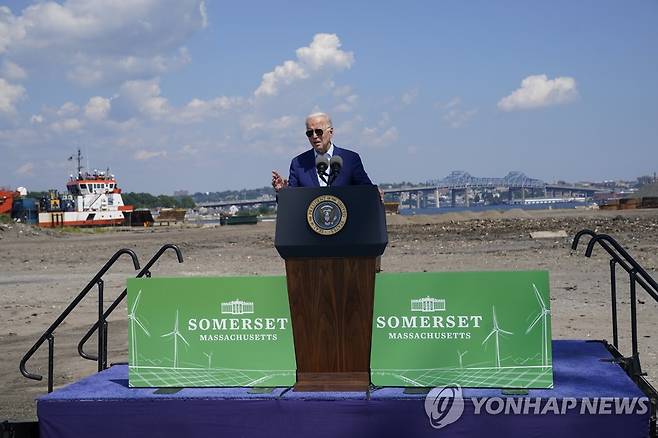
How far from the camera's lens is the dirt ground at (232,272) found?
1173cm

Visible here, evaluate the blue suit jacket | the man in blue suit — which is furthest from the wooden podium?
the blue suit jacket

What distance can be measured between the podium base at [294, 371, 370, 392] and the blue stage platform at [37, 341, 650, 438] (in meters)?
0.13

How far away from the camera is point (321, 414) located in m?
5.61

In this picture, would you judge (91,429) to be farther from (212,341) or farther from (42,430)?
(212,341)

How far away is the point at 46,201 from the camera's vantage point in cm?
7862

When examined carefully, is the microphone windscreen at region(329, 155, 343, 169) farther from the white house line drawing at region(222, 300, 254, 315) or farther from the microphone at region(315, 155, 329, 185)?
the white house line drawing at region(222, 300, 254, 315)

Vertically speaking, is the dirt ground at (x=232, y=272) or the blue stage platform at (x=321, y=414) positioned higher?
the blue stage platform at (x=321, y=414)

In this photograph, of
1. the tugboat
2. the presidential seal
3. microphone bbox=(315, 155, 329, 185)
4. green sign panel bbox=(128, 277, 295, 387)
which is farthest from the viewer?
the tugboat

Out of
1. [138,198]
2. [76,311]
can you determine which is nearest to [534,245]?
[76,311]

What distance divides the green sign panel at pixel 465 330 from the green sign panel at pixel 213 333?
0.72m

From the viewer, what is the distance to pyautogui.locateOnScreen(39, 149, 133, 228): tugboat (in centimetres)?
7162

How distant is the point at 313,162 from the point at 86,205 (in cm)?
7453

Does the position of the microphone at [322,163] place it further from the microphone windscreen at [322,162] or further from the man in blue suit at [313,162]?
the man in blue suit at [313,162]

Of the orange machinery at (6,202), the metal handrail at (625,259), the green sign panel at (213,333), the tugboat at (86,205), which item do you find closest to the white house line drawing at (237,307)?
the green sign panel at (213,333)
